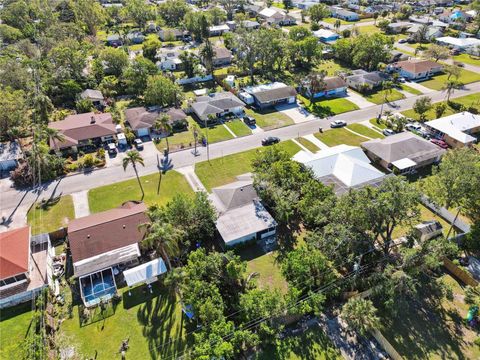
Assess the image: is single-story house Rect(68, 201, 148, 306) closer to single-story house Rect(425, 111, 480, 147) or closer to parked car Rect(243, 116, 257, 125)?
parked car Rect(243, 116, 257, 125)

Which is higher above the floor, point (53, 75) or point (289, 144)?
point (53, 75)

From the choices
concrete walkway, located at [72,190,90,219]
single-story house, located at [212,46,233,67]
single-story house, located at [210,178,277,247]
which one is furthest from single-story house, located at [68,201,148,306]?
single-story house, located at [212,46,233,67]

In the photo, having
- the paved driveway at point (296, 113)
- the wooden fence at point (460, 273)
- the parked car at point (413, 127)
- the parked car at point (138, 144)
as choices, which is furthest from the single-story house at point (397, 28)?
the wooden fence at point (460, 273)

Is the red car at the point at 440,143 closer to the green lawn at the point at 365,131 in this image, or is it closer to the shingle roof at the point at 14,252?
the green lawn at the point at 365,131

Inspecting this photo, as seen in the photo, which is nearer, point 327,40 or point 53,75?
point 53,75

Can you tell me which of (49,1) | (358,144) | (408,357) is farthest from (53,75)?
(49,1)

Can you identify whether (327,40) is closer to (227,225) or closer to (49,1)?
(227,225)
